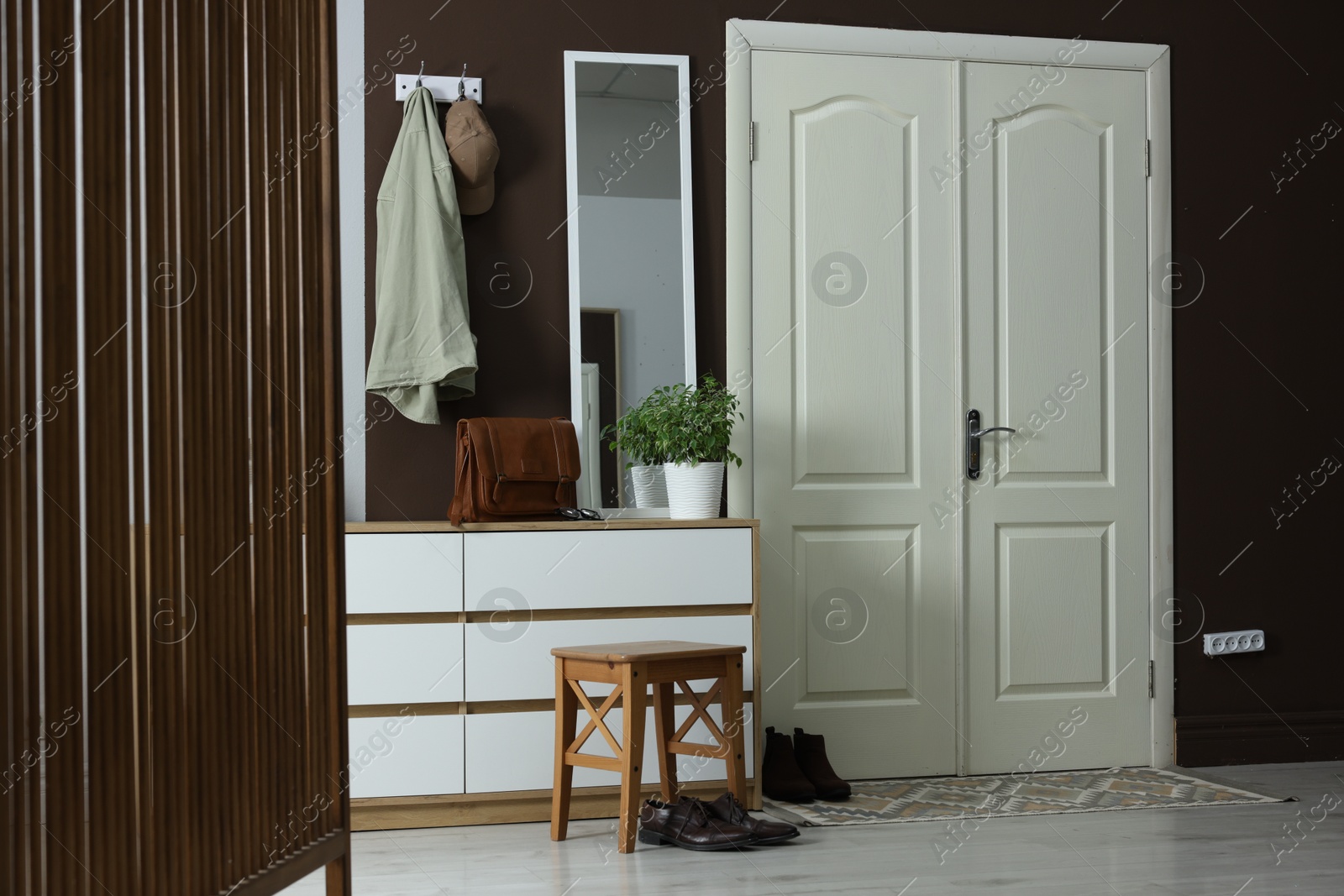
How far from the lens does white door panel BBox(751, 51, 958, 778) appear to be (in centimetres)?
357

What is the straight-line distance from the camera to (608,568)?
312 cm

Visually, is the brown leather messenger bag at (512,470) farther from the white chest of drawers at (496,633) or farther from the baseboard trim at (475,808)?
the baseboard trim at (475,808)

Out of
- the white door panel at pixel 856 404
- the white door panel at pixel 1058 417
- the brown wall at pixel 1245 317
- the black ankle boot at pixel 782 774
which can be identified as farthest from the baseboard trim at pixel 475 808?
the brown wall at pixel 1245 317

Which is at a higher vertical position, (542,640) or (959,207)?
(959,207)

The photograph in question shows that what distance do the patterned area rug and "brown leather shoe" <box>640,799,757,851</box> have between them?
0.33 meters

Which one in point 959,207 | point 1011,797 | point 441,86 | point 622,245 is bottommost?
point 1011,797

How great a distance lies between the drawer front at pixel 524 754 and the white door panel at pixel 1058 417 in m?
1.15

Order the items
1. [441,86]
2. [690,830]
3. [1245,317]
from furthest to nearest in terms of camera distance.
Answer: [1245,317] < [441,86] < [690,830]

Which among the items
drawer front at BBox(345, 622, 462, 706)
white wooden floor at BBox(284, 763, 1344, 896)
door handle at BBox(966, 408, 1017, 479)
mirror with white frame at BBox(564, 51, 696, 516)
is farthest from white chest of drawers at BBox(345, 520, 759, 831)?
door handle at BBox(966, 408, 1017, 479)

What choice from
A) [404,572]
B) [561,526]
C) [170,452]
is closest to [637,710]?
[561,526]

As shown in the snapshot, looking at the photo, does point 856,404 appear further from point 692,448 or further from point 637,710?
point 637,710

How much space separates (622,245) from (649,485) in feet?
2.35

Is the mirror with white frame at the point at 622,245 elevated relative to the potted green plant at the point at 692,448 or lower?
elevated

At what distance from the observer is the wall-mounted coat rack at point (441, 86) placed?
342 cm
